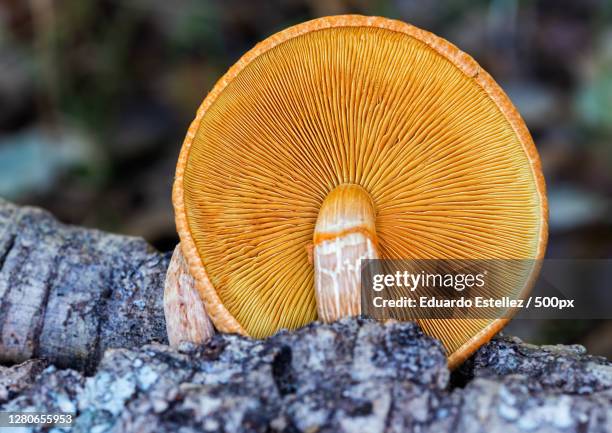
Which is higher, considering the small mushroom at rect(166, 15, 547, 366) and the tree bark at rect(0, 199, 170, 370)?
the small mushroom at rect(166, 15, 547, 366)

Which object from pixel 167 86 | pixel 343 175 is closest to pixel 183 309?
pixel 343 175

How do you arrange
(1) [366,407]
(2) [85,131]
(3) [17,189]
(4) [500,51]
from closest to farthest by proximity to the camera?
(1) [366,407]
(3) [17,189]
(2) [85,131]
(4) [500,51]

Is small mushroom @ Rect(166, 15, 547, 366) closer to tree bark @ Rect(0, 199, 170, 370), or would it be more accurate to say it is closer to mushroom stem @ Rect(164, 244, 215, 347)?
mushroom stem @ Rect(164, 244, 215, 347)

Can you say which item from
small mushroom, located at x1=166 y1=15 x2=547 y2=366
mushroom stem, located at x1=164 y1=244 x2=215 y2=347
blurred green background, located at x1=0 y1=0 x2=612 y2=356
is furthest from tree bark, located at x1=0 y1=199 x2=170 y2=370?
blurred green background, located at x1=0 y1=0 x2=612 y2=356

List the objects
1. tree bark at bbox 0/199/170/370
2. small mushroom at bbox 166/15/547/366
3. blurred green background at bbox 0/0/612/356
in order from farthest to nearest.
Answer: blurred green background at bbox 0/0/612/356
tree bark at bbox 0/199/170/370
small mushroom at bbox 166/15/547/366

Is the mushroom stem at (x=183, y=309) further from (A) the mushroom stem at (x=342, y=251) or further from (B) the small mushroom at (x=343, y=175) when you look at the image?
(A) the mushroom stem at (x=342, y=251)

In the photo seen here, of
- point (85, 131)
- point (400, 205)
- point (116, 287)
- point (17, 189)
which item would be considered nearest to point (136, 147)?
point (85, 131)

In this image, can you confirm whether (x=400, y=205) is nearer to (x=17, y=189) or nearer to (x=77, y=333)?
(x=77, y=333)

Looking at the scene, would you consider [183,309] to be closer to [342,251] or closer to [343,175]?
[342,251]
